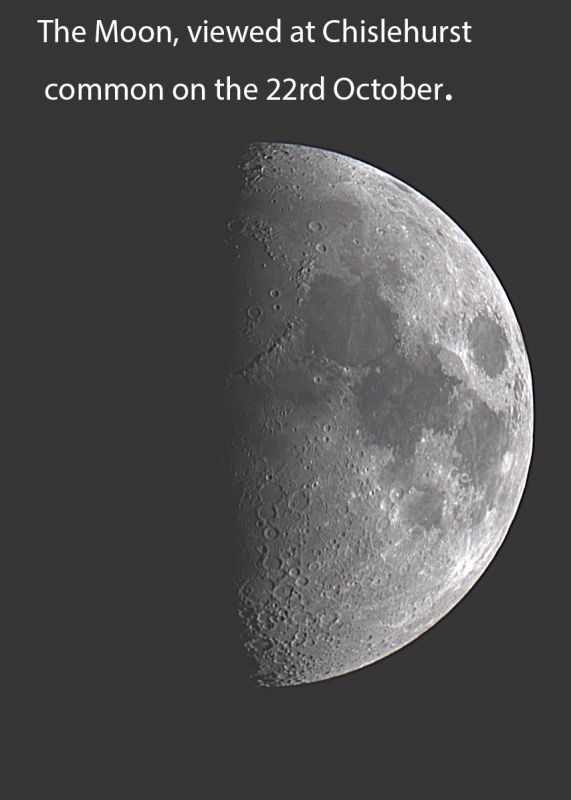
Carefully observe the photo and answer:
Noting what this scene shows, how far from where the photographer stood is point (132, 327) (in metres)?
6.44

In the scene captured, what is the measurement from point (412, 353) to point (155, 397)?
1487mm

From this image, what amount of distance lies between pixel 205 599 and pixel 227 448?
0.94 m

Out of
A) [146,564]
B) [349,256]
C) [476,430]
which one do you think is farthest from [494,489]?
[146,564]

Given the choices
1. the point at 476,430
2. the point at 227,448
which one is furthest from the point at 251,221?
the point at 476,430

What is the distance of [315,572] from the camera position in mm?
6641

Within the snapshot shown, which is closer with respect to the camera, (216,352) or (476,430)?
(216,352)

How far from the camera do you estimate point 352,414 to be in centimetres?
643

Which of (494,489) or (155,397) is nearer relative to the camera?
(155,397)

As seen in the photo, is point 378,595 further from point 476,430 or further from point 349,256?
point 349,256

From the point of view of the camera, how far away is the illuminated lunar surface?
642 centimetres

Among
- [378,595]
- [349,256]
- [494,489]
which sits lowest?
[378,595]

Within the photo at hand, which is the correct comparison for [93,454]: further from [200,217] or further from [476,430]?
[476,430]

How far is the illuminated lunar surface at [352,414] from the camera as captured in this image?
253 inches

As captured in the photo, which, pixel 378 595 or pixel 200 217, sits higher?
pixel 200 217
